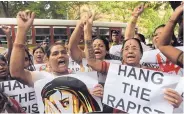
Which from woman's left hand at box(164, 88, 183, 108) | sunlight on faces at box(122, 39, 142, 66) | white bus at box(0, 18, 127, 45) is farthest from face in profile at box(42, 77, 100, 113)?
white bus at box(0, 18, 127, 45)

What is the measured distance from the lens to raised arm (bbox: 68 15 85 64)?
3.61 meters

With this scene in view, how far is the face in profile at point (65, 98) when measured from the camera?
10.0 feet

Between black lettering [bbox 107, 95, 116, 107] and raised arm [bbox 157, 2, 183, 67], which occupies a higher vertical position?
raised arm [bbox 157, 2, 183, 67]

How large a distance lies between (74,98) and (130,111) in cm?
51

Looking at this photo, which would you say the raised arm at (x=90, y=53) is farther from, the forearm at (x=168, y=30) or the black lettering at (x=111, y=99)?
the forearm at (x=168, y=30)

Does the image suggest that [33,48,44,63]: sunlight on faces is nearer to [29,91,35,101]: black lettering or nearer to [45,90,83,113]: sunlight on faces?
[29,91,35,101]: black lettering

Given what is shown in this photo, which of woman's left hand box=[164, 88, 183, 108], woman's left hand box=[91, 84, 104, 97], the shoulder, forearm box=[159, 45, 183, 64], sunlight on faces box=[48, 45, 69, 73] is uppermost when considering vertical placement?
forearm box=[159, 45, 183, 64]

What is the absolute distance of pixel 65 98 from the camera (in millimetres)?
3049

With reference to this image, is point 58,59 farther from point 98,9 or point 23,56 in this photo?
point 98,9

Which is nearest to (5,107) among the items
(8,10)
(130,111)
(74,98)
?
(74,98)

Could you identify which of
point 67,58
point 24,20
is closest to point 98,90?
point 67,58

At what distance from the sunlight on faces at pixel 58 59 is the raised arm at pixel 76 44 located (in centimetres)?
34

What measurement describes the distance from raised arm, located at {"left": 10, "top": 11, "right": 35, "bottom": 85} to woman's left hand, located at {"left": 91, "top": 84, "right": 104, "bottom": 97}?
0.59 metres

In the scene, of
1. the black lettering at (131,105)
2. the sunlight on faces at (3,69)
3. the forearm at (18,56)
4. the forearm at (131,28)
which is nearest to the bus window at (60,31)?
the forearm at (131,28)
